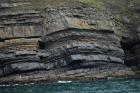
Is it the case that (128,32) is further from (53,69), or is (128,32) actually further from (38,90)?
(38,90)

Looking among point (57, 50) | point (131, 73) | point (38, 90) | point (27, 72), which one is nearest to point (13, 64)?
point (27, 72)

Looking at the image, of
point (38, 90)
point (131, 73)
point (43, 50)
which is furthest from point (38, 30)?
point (38, 90)

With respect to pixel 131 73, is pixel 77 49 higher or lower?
higher

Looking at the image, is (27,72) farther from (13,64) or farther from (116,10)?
(116,10)

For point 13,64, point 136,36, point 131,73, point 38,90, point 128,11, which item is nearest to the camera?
point 38,90

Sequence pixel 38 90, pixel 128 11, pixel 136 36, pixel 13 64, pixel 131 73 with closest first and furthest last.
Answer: pixel 38 90 < pixel 13 64 < pixel 131 73 < pixel 136 36 < pixel 128 11

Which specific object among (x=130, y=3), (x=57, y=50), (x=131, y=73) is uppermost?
(x=130, y=3)

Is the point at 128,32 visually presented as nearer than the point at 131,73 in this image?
No
